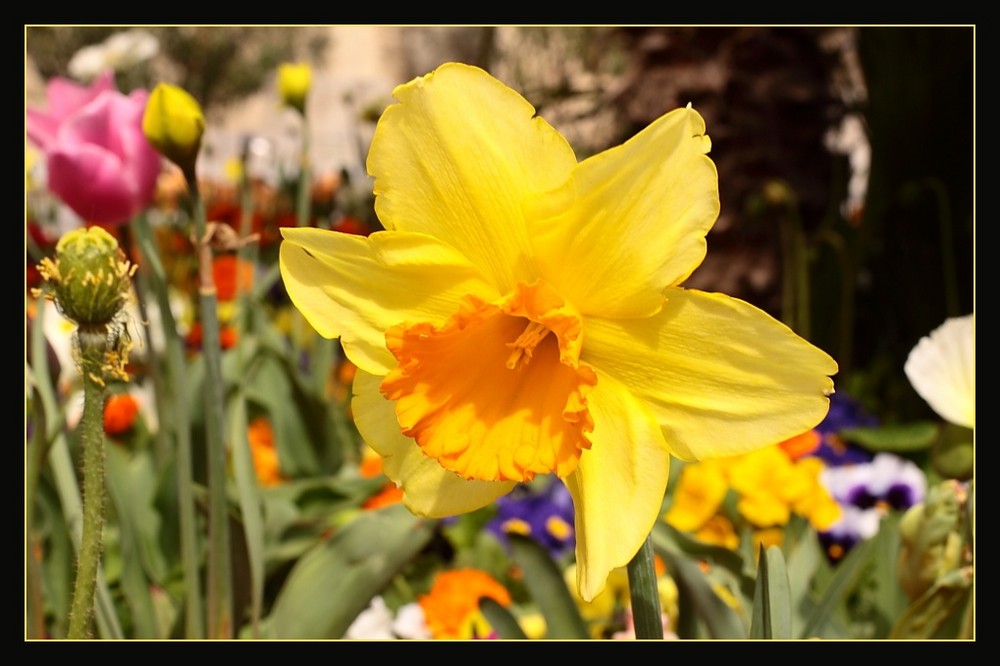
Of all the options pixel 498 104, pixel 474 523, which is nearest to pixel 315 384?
pixel 474 523

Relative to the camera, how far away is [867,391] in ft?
9.10

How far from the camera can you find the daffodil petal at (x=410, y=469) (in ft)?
2.19

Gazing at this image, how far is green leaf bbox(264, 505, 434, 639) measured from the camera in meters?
1.03

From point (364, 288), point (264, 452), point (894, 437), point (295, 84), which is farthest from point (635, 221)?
point (894, 437)

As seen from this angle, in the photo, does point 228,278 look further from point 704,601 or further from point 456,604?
point 704,601

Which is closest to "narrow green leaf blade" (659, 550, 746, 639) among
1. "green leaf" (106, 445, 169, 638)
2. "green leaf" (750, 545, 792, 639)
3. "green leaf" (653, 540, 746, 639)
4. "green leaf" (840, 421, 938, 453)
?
"green leaf" (653, 540, 746, 639)

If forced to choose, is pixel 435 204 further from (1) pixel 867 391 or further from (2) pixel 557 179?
(1) pixel 867 391

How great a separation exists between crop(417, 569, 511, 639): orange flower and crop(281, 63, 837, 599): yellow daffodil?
1.90 ft

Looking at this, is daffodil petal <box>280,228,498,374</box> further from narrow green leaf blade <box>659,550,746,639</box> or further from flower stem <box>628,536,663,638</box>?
narrow green leaf blade <box>659,550,746,639</box>

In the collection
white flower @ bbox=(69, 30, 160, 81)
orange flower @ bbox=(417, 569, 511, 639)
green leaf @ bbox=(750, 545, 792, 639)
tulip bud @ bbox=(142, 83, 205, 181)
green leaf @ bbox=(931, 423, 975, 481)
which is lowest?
orange flower @ bbox=(417, 569, 511, 639)

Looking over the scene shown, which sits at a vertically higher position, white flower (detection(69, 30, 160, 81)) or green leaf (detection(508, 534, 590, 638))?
white flower (detection(69, 30, 160, 81))

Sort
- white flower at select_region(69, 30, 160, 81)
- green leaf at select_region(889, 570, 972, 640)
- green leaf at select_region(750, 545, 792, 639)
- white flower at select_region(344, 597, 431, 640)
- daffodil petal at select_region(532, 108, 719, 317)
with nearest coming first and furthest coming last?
daffodil petal at select_region(532, 108, 719, 317) → green leaf at select_region(750, 545, 792, 639) → green leaf at select_region(889, 570, 972, 640) → white flower at select_region(344, 597, 431, 640) → white flower at select_region(69, 30, 160, 81)

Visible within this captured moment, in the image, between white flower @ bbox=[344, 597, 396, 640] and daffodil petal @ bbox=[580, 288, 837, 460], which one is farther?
white flower @ bbox=[344, 597, 396, 640]

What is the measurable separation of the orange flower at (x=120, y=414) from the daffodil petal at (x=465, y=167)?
136 cm
